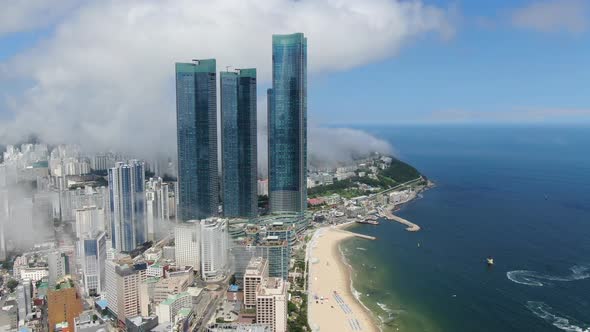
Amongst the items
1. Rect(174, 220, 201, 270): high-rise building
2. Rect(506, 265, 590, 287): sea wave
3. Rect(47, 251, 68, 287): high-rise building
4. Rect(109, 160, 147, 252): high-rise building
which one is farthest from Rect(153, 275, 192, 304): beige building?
Rect(506, 265, 590, 287): sea wave

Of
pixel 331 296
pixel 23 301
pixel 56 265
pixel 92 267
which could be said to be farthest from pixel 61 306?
pixel 331 296

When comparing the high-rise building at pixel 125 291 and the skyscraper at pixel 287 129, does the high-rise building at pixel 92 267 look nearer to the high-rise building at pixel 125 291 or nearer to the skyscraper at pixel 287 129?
the high-rise building at pixel 125 291

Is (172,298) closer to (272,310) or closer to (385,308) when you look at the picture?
(272,310)

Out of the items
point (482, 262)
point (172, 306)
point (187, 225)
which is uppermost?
point (187, 225)

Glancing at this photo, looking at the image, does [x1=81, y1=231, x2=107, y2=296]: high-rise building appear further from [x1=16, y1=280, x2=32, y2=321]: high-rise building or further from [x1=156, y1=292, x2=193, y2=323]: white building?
[x1=156, y1=292, x2=193, y2=323]: white building

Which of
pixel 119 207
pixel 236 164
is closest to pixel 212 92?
pixel 236 164
